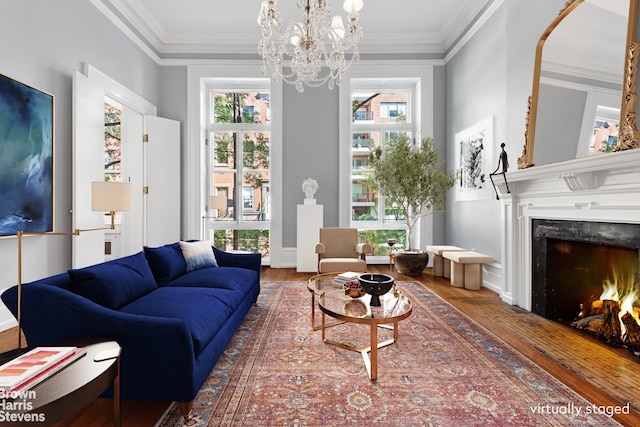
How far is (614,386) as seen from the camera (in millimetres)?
1998

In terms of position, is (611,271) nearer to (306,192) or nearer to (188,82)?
(306,192)

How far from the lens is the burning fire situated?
8.08 feet

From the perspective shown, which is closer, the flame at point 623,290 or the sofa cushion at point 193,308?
the sofa cushion at point 193,308

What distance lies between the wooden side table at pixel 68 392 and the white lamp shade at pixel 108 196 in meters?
1.67

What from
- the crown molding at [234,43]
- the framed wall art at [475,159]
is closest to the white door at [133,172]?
the crown molding at [234,43]

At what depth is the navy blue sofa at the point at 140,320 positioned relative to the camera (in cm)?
161

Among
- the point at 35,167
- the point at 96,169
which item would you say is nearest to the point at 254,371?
the point at 35,167

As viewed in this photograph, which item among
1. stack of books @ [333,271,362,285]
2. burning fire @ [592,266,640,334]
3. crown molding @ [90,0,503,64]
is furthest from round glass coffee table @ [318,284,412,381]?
crown molding @ [90,0,503,64]

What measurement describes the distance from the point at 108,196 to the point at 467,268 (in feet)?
13.7

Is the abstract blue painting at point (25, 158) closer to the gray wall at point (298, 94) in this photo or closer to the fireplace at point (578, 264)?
the gray wall at point (298, 94)

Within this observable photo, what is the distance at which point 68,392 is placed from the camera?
1.10 metres

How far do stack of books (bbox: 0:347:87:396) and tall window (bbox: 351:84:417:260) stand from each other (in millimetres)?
5086

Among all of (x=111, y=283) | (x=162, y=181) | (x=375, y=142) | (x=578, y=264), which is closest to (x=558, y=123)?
(x=578, y=264)

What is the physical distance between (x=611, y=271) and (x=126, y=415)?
364 centimetres
